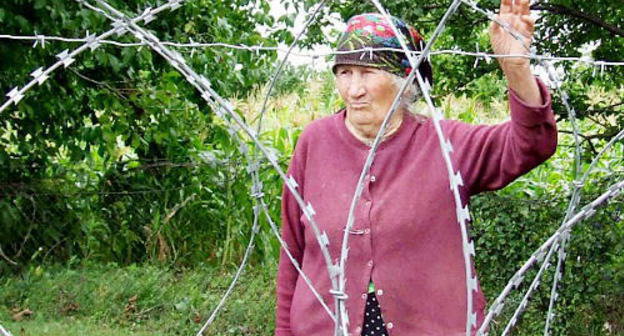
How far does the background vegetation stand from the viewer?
169 inches

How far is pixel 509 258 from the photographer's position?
4.59 metres

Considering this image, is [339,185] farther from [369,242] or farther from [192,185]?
[192,185]

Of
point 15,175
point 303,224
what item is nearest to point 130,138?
point 15,175

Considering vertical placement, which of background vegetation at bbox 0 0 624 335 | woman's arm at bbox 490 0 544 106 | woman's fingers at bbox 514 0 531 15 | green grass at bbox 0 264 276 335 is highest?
woman's fingers at bbox 514 0 531 15

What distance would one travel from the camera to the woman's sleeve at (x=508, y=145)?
2.12m

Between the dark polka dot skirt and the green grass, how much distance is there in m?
2.99

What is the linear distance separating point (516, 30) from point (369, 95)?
0.56m

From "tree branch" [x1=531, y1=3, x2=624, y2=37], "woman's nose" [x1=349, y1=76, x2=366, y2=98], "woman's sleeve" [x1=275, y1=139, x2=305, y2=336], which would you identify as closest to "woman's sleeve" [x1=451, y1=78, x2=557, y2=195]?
"woman's nose" [x1=349, y1=76, x2=366, y2=98]

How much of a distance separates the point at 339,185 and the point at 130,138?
3.32 m

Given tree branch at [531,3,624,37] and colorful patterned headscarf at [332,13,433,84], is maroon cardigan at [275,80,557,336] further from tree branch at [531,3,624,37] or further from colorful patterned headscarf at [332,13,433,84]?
tree branch at [531,3,624,37]

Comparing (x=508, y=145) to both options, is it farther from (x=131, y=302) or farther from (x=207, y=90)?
(x=131, y=302)

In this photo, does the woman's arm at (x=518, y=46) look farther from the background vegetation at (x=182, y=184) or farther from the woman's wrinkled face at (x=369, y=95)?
the background vegetation at (x=182, y=184)

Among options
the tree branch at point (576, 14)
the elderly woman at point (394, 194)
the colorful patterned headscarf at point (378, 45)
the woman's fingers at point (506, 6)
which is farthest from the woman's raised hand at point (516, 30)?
the tree branch at point (576, 14)

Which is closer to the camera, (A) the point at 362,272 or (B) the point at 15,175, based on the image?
(A) the point at 362,272
